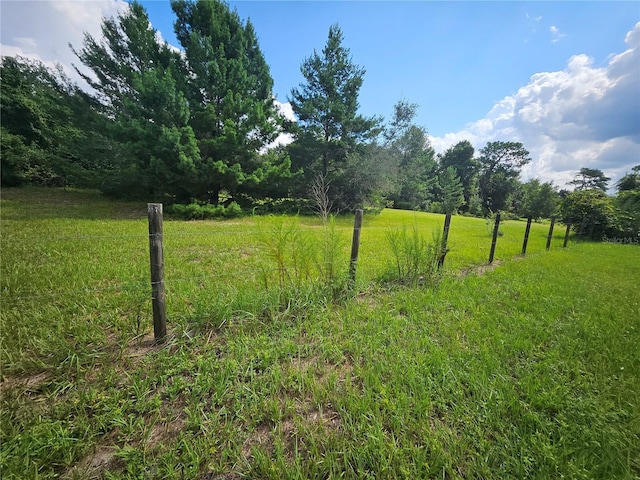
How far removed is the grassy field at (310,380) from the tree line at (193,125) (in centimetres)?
859

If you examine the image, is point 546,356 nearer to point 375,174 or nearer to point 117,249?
point 117,249

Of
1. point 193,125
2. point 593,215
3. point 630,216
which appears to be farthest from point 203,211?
point 630,216

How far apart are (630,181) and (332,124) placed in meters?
26.1

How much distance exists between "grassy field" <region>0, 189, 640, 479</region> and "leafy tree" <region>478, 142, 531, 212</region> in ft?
157

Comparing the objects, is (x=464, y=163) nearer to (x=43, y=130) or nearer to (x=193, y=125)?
(x=193, y=125)

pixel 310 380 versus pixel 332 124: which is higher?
pixel 332 124

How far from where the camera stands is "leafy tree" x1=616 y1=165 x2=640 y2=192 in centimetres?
1973

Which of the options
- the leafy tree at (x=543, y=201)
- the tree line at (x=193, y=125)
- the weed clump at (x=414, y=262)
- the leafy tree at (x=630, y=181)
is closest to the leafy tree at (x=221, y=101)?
the tree line at (x=193, y=125)

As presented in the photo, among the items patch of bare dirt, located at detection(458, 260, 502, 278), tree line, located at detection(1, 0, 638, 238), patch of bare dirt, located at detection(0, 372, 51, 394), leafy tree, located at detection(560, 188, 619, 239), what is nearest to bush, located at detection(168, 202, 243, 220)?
tree line, located at detection(1, 0, 638, 238)

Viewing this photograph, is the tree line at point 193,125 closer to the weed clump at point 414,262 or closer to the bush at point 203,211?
the bush at point 203,211

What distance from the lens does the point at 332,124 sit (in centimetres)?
1568

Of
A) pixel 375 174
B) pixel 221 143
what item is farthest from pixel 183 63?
pixel 375 174

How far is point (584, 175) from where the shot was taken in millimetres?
49594

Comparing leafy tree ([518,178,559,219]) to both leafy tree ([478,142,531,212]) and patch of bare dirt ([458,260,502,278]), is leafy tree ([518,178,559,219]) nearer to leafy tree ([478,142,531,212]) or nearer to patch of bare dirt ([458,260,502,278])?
leafy tree ([478,142,531,212])
